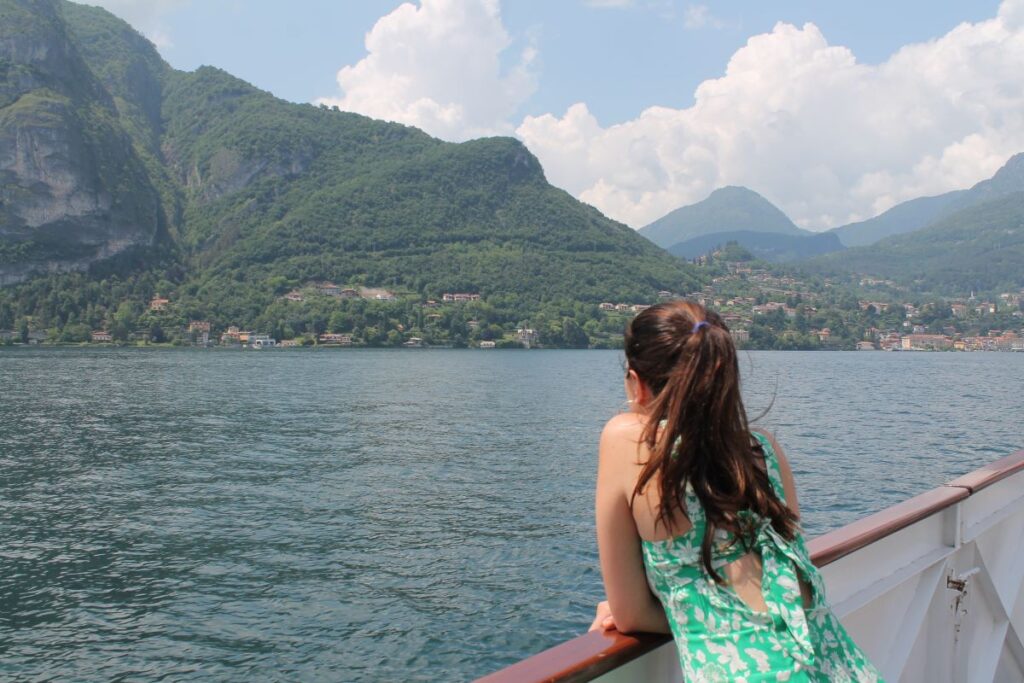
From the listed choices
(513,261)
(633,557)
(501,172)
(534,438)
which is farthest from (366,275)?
(633,557)

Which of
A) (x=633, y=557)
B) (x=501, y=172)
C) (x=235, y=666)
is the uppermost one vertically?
(x=501, y=172)

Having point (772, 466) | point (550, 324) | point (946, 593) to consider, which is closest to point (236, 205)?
point (550, 324)

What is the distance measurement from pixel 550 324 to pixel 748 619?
381ft

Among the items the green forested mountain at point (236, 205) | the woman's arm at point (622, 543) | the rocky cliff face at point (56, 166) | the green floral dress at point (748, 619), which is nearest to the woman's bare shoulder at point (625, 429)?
the woman's arm at point (622, 543)

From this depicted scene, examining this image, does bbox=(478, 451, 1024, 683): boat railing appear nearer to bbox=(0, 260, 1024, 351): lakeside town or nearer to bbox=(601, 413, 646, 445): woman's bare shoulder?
bbox=(601, 413, 646, 445): woman's bare shoulder

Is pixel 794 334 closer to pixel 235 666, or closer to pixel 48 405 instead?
pixel 48 405

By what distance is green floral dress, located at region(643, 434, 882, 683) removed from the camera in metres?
1.46

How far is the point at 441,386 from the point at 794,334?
91.0 metres

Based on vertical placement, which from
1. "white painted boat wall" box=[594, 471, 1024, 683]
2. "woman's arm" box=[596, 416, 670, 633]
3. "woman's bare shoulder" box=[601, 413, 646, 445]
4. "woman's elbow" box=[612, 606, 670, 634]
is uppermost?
"woman's bare shoulder" box=[601, 413, 646, 445]

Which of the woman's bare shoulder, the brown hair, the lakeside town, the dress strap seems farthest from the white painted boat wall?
the lakeside town

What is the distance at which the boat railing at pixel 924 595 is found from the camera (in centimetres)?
152

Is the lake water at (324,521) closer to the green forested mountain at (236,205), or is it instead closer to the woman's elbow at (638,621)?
the woman's elbow at (638,621)

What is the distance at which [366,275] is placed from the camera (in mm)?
134250

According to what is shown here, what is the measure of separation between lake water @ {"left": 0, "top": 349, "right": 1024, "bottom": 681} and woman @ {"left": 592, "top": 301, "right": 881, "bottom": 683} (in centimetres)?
60
